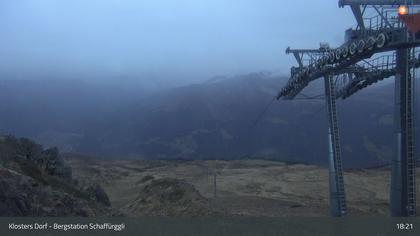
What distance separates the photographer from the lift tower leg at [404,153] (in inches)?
744

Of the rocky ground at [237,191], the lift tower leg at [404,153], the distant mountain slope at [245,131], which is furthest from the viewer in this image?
the distant mountain slope at [245,131]

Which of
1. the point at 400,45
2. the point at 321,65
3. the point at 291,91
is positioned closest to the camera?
the point at 400,45

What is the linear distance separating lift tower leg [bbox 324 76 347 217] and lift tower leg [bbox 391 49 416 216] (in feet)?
18.5

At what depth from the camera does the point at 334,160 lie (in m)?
25.3

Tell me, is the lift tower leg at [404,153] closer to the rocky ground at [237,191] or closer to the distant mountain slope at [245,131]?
the rocky ground at [237,191]

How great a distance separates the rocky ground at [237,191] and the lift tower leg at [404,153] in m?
7.20

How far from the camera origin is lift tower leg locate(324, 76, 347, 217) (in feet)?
82.3

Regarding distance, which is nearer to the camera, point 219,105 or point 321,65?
point 321,65

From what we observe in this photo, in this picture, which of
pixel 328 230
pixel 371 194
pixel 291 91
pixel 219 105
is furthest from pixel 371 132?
pixel 328 230

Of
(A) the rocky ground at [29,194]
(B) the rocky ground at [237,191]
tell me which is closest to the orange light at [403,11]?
(B) the rocky ground at [237,191]

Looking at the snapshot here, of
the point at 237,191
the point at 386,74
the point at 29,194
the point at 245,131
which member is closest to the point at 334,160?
the point at 386,74

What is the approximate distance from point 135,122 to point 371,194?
10320 centimetres

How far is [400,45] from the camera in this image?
1880 cm

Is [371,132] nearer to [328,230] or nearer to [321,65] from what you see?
[321,65]
